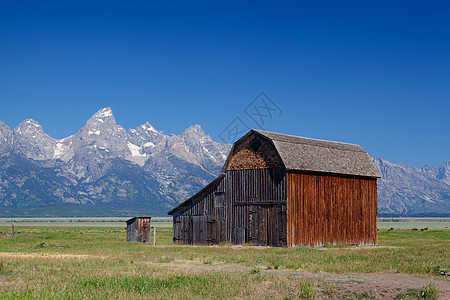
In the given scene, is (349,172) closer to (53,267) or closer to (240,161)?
(240,161)

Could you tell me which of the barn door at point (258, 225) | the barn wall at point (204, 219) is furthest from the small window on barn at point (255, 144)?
the barn door at point (258, 225)

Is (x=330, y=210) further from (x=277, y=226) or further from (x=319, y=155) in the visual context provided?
(x=277, y=226)

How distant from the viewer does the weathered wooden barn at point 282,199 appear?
48844 millimetres

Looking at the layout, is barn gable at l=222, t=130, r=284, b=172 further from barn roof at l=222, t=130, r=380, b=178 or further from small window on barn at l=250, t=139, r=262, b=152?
barn roof at l=222, t=130, r=380, b=178

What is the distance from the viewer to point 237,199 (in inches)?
2023

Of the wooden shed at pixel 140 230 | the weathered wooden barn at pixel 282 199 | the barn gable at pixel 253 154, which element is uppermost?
the barn gable at pixel 253 154

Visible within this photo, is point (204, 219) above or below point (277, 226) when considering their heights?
above

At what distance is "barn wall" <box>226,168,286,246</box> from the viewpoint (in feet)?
159

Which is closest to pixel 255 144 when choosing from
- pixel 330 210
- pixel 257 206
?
pixel 257 206

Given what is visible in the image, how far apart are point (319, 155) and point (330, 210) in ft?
16.9

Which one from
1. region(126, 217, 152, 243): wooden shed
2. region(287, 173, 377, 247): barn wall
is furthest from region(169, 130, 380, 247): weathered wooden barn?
region(126, 217, 152, 243): wooden shed

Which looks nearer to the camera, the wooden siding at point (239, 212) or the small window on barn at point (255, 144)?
the wooden siding at point (239, 212)

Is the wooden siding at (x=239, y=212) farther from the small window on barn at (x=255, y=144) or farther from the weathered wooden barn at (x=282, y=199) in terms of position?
the small window on barn at (x=255, y=144)

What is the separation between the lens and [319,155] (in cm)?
5312
